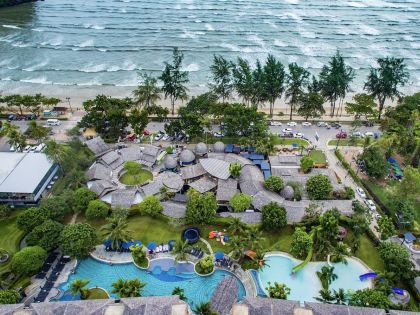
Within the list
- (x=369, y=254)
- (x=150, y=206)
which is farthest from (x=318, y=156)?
(x=150, y=206)

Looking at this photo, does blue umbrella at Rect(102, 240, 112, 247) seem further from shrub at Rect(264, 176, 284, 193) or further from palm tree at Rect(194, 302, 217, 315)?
shrub at Rect(264, 176, 284, 193)

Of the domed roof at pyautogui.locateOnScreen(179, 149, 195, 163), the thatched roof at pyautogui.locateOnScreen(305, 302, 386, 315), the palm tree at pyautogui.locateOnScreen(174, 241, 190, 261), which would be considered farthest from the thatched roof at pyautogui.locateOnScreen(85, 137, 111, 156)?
the thatched roof at pyautogui.locateOnScreen(305, 302, 386, 315)

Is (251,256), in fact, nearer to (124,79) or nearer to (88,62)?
(124,79)

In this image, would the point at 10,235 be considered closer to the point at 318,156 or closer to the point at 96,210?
the point at 96,210

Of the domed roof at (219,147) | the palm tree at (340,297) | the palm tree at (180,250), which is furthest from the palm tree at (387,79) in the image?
the palm tree at (180,250)

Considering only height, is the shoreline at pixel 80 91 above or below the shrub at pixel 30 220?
above

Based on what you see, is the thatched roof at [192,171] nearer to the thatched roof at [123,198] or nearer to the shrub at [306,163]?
the thatched roof at [123,198]

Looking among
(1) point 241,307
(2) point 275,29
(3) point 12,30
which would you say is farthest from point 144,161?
(3) point 12,30
